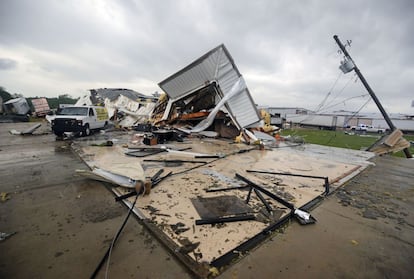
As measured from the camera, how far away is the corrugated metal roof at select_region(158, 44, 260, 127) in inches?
397

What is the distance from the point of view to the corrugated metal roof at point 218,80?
33.1 ft

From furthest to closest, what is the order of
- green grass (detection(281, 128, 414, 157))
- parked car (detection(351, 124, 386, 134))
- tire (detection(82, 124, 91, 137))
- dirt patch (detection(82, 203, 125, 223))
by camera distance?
parked car (detection(351, 124, 386, 134))
green grass (detection(281, 128, 414, 157))
tire (detection(82, 124, 91, 137))
dirt patch (detection(82, 203, 125, 223))

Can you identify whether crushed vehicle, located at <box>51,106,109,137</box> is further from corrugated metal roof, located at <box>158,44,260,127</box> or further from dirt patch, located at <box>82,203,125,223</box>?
dirt patch, located at <box>82,203,125,223</box>

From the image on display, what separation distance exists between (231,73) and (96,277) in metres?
10.8

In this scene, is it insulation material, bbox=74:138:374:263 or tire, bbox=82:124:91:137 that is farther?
tire, bbox=82:124:91:137

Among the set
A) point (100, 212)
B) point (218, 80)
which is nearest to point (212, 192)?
point (100, 212)

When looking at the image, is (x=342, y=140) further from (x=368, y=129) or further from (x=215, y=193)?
(x=368, y=129)

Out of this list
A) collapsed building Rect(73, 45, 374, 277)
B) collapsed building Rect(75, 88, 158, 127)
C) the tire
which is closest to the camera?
collapsed building Rect(73, 45, 374, 277)

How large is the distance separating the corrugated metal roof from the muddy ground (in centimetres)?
812

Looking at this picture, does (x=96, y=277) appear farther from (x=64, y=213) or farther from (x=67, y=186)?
(x=67, y=186)

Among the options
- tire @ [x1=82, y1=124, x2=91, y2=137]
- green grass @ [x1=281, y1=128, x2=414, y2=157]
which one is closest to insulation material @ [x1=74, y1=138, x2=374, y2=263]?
tire @ [x1=82, y1=124, x2=91, y2=137]

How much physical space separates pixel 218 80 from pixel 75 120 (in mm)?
8138

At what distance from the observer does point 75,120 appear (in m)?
9.83

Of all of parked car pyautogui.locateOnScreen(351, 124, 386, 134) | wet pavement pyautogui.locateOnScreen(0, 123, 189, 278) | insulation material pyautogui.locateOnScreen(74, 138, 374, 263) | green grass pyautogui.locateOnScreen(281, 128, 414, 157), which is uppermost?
parked car pyautogui.locateOnScreen(351, 124, 386, 134)
